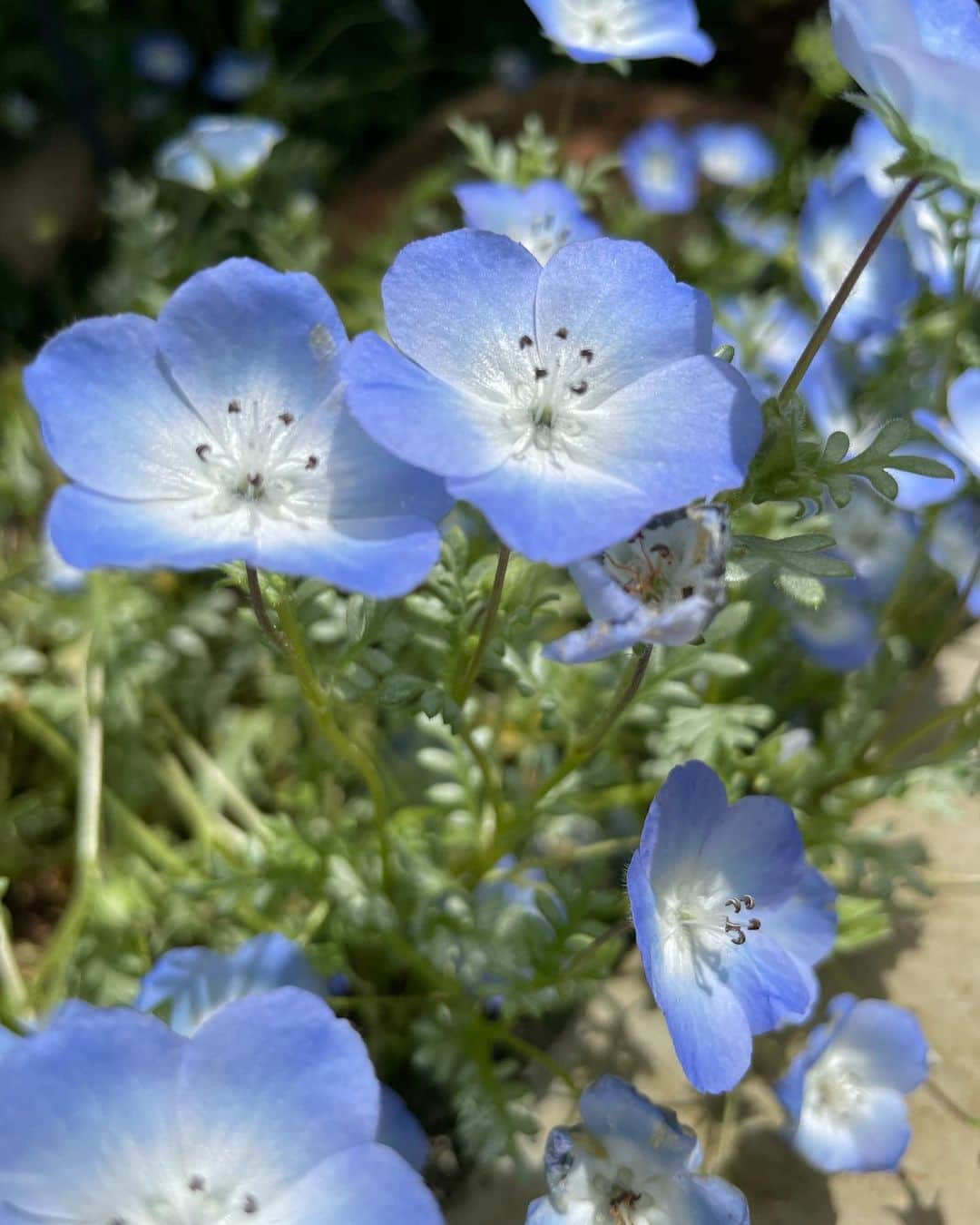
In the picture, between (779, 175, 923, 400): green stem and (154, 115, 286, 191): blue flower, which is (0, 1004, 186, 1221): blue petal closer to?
(779, 175, 923, 400): green stem

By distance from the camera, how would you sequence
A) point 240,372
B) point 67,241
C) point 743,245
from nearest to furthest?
point 240,372 < point 743,245 < point 67,241

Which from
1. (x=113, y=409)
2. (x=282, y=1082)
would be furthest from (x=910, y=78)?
(x=282, y=1082)

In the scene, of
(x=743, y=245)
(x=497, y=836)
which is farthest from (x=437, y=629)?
(x=743, y=245)

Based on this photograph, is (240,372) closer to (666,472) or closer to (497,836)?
(666,472)

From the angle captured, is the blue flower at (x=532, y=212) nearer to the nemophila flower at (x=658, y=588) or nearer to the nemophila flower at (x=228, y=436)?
the nemophila flower at (x=228, y=436)

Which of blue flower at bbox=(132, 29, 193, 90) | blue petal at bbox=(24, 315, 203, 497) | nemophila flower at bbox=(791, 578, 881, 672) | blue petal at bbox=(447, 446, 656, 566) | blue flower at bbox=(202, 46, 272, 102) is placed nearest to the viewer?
blue petal at bbox=(447, 446, 656, 566)

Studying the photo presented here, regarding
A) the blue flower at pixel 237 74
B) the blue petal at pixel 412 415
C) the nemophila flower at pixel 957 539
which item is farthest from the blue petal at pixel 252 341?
the blue flower at pixel 237 74

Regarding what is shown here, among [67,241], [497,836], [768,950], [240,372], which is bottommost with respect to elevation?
[67,241]

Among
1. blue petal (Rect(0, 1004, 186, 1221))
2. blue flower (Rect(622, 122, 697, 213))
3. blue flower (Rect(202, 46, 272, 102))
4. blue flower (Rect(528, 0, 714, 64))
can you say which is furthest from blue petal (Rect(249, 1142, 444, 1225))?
blue flower (Rect(202, 46, 272, 102))
